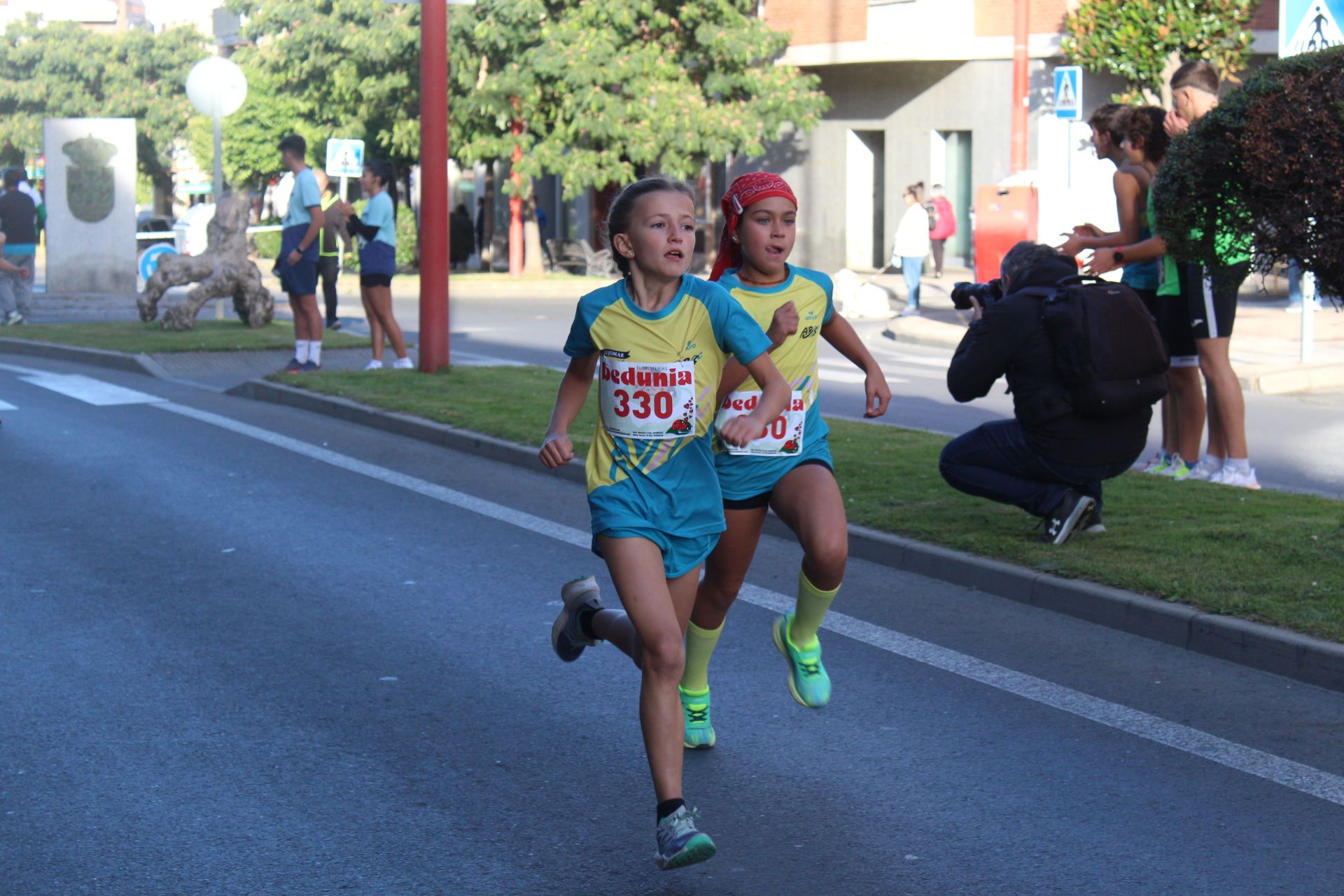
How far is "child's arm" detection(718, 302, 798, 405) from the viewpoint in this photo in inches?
174

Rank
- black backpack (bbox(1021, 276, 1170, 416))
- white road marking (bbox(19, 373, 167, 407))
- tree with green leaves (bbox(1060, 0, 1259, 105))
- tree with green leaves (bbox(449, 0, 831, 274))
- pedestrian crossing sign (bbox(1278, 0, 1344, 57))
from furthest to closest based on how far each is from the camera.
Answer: tree with green leaves (bbox(449, 0, 831, 274)), tree with green leaves (bbox(1060, 0, 1259, 105)), white road marking (bbox(19, 373, 167, 407)), pedestrian crossing sign (bbox(1278, 0, 1344, 57)), black backpack (bbox(1021, 276, 1170, 416))

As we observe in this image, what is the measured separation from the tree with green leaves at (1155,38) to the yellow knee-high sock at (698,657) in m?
22.6

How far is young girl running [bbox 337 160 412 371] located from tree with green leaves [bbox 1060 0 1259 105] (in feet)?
50.4

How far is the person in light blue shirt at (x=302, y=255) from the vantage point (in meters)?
14.0

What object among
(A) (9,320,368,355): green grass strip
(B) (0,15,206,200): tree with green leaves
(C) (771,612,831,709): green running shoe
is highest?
(B) (0,15,206,200): tree with green leaves

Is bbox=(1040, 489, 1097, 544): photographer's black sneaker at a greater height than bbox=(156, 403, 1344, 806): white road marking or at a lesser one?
greater

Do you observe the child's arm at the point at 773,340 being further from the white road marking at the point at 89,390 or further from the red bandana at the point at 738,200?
the white road marking at the point at 89,390

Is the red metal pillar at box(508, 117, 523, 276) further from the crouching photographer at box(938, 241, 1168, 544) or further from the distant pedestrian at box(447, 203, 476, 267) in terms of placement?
the crouching photographer at box(938, 241, 1168, 544)

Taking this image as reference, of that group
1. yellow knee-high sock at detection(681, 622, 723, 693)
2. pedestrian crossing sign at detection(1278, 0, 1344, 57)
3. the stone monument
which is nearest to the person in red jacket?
the stone monument

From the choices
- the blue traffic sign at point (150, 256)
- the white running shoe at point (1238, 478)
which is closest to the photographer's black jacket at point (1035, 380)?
the white running shoe at point (1238, 478)

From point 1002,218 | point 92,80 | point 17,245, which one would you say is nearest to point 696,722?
point 1002,218

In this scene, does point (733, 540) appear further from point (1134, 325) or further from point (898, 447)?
point (898, 447)

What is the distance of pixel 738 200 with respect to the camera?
189 inches

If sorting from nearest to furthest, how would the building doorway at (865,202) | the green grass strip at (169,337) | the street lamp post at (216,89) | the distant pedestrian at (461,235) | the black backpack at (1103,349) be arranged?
the black backpack at (1103,349), the green grass strip at (169,337), the street lamp post at (216,89), the building doorway at (865,202), the distant pedestrian at (461,235)
